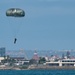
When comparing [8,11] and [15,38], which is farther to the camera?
[8,11]

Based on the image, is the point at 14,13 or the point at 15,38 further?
the point at 14,13

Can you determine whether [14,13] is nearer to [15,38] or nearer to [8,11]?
[8,11]

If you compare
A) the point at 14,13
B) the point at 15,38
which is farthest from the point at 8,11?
the point at 15,38
